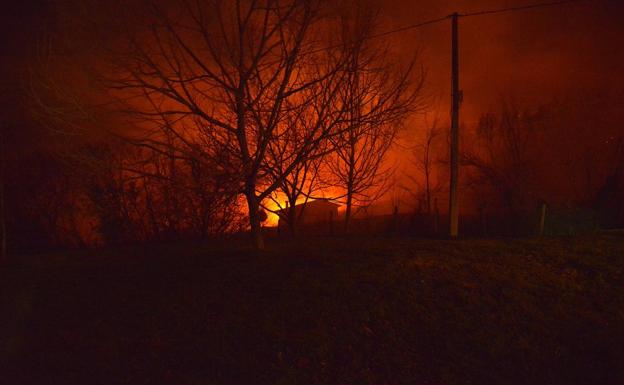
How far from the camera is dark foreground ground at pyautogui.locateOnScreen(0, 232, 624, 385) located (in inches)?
154

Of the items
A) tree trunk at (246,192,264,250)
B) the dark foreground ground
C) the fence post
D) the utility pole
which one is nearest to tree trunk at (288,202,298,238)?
tree trunk at (246,192,264,250)

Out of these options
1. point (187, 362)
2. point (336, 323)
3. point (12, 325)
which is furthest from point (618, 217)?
point (12, 325)

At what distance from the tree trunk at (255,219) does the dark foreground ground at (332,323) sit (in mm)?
982

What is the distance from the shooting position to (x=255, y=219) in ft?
25.2

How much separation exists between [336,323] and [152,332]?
7.48ft

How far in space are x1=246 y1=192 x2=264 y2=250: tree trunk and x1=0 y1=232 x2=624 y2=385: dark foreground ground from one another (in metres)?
0.98

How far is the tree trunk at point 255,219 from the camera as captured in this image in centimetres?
720

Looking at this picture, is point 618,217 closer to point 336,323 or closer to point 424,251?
point 424,251

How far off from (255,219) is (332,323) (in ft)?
11.6

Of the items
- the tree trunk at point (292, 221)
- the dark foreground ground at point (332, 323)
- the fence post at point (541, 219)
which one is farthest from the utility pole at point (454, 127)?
the tree trunk at point (292, 221)

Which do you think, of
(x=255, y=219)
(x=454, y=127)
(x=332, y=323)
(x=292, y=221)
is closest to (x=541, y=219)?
(x=454, y=127)

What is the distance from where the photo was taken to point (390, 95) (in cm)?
698

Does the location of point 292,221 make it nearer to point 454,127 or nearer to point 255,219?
point 255,219

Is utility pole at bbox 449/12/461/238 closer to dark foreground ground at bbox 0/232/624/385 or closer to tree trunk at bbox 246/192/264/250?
→ dark foreground ground at bbox 0/232/624/385
